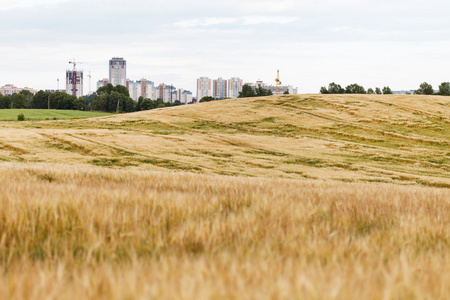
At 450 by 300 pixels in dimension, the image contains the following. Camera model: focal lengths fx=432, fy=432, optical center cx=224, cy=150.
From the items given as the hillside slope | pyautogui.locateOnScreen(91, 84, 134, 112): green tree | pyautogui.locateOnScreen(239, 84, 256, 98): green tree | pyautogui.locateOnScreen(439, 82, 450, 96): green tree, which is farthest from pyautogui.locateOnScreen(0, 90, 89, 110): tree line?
the hillside slope

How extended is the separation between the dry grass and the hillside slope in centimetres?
1488

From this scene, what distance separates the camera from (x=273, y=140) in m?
29.8

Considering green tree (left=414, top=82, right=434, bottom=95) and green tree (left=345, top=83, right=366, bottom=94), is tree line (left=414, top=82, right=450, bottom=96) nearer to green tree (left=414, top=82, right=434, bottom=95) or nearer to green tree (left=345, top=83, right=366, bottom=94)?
green tree (left=414, top=82, right=434, bottom=95)

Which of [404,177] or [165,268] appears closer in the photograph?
[165,268]

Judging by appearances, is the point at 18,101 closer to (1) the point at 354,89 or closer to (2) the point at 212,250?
(1) the point at 354,89

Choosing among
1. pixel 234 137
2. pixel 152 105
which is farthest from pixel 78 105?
pixel 234 137

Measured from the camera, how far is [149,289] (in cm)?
156

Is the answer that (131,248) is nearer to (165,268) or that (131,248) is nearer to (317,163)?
(165,268)

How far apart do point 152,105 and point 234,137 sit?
93.7 metres

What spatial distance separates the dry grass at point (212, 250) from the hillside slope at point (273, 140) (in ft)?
48.8

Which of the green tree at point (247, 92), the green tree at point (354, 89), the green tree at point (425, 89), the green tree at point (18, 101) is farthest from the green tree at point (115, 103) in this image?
the green tree at point (425, 89)

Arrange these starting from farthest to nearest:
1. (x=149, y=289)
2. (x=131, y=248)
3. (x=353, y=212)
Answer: (x=353, y=212), (x=131, y=248), (x=149, y=289)

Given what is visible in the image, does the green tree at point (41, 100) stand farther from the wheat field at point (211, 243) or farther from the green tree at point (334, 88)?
the wheat field at point (211, 243)

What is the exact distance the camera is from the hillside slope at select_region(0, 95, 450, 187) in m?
20.5
